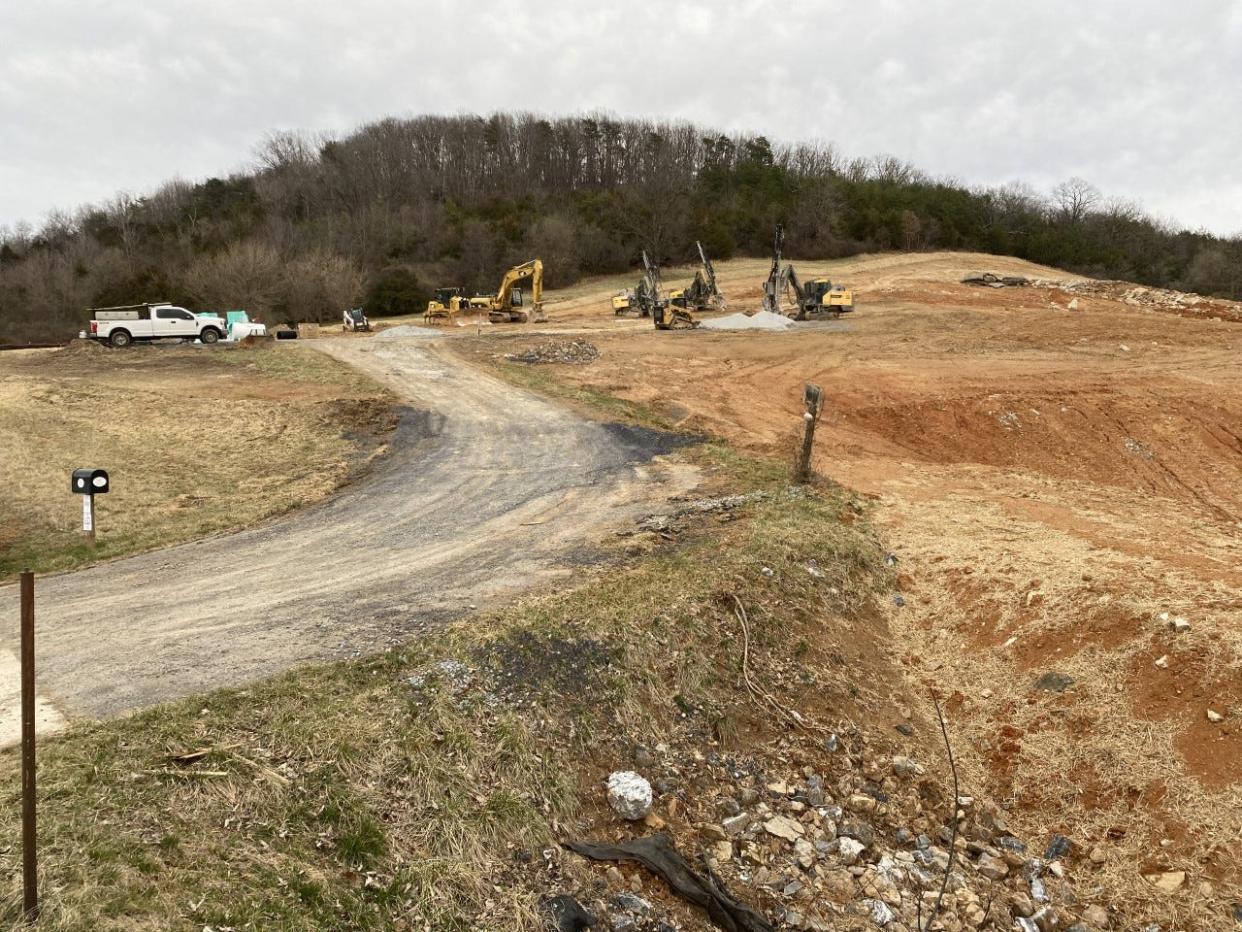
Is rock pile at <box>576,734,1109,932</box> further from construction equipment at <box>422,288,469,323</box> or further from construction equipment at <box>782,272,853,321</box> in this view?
construction equipment at <box>422,288,469,323</box>

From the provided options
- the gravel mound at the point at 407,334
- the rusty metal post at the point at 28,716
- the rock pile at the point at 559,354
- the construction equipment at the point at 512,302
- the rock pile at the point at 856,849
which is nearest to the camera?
the rusty metal post at the point at 28,716

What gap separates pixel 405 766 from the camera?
5828 mm

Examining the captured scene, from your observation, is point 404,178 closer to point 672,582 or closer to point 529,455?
point 529,455

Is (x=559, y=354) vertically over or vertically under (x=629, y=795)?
over

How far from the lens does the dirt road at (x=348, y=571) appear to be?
715 cm

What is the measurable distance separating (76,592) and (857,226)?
230 feet

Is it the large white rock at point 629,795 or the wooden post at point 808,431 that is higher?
the wooden post at point 808,431

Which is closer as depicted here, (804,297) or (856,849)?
(856,849)

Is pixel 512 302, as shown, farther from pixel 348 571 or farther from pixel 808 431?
pixel 348 571

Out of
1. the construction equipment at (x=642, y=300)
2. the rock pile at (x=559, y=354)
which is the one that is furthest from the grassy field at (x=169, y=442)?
the construction equipment at (x=642, y=300)

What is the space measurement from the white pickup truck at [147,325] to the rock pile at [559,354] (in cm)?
1449

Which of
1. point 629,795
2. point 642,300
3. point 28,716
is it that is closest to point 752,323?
point 642,300

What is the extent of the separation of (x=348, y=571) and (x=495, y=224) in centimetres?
6241

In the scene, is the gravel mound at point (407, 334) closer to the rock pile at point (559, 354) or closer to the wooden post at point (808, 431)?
the rock pile at point (559, 354)
